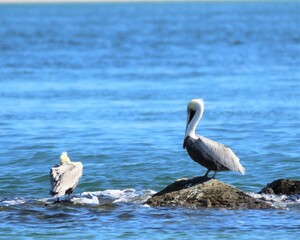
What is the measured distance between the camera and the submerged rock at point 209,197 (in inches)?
512

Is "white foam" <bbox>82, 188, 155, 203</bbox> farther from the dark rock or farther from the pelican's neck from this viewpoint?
the dark rock

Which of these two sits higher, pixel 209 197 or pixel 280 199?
pixel 209 197

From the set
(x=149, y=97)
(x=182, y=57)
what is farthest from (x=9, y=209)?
(x=182, y=57)

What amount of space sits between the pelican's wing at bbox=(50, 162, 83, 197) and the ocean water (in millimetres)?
307

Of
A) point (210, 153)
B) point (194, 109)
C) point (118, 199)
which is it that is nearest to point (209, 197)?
point (210, 153)

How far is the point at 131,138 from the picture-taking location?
1981 centimetres

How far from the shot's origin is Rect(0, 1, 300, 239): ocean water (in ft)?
40.9

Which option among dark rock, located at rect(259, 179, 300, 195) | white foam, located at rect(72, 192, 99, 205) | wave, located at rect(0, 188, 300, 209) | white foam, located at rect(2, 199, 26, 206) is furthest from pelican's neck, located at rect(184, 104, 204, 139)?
white foam, located at rect(2, 199, 26, 206)

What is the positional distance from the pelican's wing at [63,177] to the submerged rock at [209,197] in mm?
1274

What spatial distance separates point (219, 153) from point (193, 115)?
0.73 m

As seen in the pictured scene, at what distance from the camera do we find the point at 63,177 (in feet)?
43.4

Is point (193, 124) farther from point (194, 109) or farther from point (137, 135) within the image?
point (137, 135)

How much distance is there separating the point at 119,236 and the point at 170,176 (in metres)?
4.67

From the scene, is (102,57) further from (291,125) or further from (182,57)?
(291,125)
